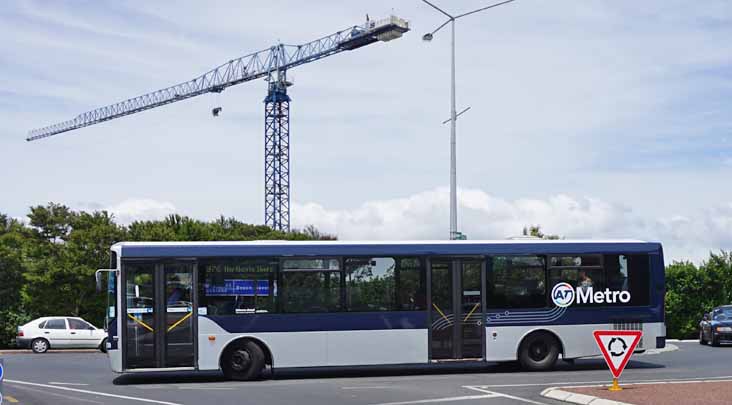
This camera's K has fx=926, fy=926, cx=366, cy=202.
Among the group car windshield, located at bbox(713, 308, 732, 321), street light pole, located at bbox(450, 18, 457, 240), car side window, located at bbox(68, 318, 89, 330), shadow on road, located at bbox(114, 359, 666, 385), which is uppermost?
street light pole, located at bbox(450, 18, 457, 240)

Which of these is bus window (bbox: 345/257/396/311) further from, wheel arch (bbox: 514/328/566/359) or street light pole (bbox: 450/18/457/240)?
street light pole (bbox: 450/18/457/240)

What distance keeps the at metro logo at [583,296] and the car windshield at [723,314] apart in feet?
36.8

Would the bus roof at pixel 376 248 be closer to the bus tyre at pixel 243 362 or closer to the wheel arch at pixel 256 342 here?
the wheel arch at pixel 256 342

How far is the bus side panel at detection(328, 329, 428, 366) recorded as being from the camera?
19.9 meters

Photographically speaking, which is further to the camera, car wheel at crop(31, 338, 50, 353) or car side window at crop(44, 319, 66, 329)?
car side window at crop(44, 319, 66, 329)

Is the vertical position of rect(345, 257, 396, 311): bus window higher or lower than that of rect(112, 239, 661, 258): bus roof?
lower

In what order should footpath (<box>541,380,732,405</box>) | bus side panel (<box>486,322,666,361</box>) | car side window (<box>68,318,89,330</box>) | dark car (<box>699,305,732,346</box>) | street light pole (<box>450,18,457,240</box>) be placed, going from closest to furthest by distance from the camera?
footpath (<box>541,380,732,405</box>), bus side panel (<box>486,322,666,361</box>), street light pole (<box>450,18,457,240</box>), dark car (<box>699,305,732,346</box>), car side window (<box>68,318,89,330</box>)

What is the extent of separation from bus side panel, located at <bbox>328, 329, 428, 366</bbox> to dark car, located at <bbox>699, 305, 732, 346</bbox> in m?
14.2

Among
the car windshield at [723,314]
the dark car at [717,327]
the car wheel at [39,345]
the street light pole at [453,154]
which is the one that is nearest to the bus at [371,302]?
the street light pole at [453,154]

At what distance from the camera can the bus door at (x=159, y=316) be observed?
62.1 feet

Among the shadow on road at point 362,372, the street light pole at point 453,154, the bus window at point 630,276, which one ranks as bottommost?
the shadow on road at point 362,372

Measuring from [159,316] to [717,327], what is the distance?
63.1 feet

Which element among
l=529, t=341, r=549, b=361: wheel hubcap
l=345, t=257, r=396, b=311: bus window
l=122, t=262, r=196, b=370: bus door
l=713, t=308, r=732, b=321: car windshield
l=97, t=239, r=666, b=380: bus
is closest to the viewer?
l=122, t=262, r=196, b=370: bus door

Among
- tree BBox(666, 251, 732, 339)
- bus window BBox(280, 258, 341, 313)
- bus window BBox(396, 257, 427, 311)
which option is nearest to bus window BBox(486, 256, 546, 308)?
bus window BBox(396, 257, 427, 311)
